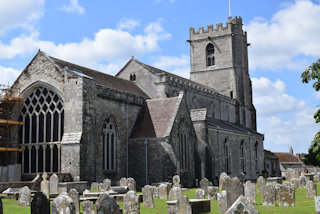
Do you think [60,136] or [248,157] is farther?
[248,157]

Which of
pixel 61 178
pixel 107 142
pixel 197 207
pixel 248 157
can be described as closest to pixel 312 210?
pixel 197 207

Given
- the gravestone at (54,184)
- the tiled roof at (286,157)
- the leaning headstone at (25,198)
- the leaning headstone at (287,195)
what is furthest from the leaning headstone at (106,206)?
the tiled roof at (286,157)

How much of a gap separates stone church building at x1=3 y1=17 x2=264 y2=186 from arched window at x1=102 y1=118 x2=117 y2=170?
0.07 meters

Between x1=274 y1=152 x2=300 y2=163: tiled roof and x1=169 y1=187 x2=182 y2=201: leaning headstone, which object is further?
x1=274 y1=152 x2=300 y2=163: tiled roof

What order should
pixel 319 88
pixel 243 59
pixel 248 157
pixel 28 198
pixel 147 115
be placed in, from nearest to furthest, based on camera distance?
pixel 319 88, pixel 28 198, pixel 147 115, pixel 248 157, pixel 243 59

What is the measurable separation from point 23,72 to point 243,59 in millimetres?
30357

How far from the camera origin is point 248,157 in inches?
1729

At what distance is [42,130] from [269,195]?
16.5m

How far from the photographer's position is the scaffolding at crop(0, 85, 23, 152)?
94.2 ft

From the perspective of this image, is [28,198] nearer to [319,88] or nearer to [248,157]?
[319,88]

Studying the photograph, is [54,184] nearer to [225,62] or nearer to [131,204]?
[131,204]

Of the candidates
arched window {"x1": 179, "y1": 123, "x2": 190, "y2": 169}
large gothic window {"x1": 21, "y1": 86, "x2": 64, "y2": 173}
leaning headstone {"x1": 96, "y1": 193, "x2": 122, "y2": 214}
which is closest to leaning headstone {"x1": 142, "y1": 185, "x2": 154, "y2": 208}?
leaning headstone {"x1": 96, "y1": 193, "x2": 122, "y2": 214}

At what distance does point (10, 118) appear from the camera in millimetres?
29188

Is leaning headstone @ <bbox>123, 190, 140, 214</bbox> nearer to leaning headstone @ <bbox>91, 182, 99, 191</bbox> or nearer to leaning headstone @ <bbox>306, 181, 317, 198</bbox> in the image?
leaning headstone @ <bbox>306, 181, 317, 198</bbox>
